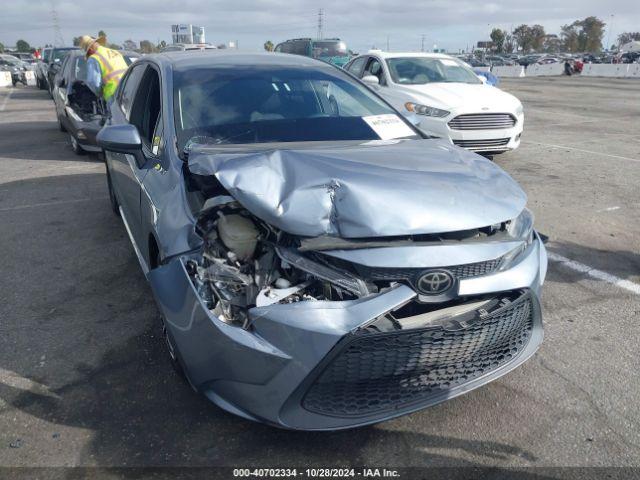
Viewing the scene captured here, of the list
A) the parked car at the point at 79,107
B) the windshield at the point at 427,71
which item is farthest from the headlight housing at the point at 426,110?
the parked car at the point at 79,107

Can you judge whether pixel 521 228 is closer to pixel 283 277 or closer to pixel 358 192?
pixel 358 192

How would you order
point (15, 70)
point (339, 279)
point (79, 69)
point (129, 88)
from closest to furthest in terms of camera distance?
1. point (339, 279)
2. point (129, 88)
3. point (79, 69)
4. point (15, 70)

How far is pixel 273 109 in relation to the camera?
3.64m

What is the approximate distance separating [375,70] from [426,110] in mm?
2360

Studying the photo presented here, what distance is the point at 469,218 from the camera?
8.13 ft

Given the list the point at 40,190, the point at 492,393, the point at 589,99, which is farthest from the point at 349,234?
the point at 589,99

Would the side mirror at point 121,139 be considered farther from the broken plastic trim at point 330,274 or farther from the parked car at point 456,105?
the parked car at point 456,105

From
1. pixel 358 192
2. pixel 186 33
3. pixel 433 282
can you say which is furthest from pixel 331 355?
pixel 186 33

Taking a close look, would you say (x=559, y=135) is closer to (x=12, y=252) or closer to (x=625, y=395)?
(x=625, y=395)

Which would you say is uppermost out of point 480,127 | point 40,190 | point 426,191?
point 426,191

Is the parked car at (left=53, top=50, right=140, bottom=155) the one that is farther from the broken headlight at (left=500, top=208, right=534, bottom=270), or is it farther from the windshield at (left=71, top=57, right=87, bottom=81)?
the broken headlight at (left=500, top=208, right=534, bottom=270)

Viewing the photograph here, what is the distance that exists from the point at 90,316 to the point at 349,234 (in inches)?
88.8

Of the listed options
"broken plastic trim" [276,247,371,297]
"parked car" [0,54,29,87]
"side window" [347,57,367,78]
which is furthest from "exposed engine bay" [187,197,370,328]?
"parked car" [0,54,29,87]

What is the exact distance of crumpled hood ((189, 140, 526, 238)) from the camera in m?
2.40
